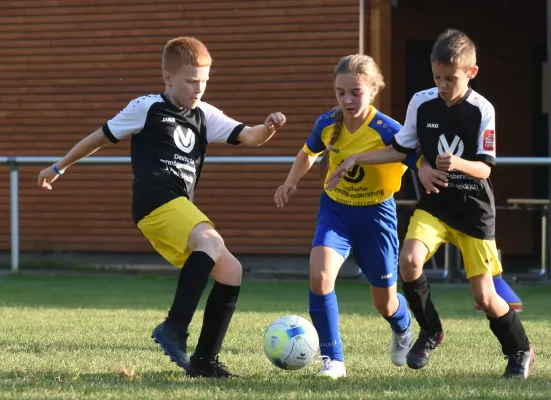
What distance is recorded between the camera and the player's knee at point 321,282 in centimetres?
586

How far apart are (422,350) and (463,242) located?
65cm

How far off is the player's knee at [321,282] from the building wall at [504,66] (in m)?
10.8

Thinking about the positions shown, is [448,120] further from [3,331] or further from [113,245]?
[113,245]

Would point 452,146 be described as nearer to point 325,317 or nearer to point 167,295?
point 325,317

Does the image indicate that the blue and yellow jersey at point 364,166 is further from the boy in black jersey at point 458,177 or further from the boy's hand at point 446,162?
the boy's hand at point 446,162

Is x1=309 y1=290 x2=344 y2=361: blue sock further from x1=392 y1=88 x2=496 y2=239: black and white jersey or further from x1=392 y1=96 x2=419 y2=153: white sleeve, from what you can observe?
x1=392 y1=96 x2=419 y2=153: white sleeve

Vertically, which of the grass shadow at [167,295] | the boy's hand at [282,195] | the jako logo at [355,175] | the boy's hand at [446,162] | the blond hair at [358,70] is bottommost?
the grass shadow at [167,295]

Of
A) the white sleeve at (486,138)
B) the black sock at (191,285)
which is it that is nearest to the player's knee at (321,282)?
the black sock at (191,285)

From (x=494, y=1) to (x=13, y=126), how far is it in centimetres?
733

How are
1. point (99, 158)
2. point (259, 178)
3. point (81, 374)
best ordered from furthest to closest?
point (259, 178), point (99, 158), point (81, 374)

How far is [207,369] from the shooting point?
5656 mm

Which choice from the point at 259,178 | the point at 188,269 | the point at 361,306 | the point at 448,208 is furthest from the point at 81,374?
the point at 259,178

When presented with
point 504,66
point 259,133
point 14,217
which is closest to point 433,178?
point 259,133

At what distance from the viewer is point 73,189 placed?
14680 millimetres
